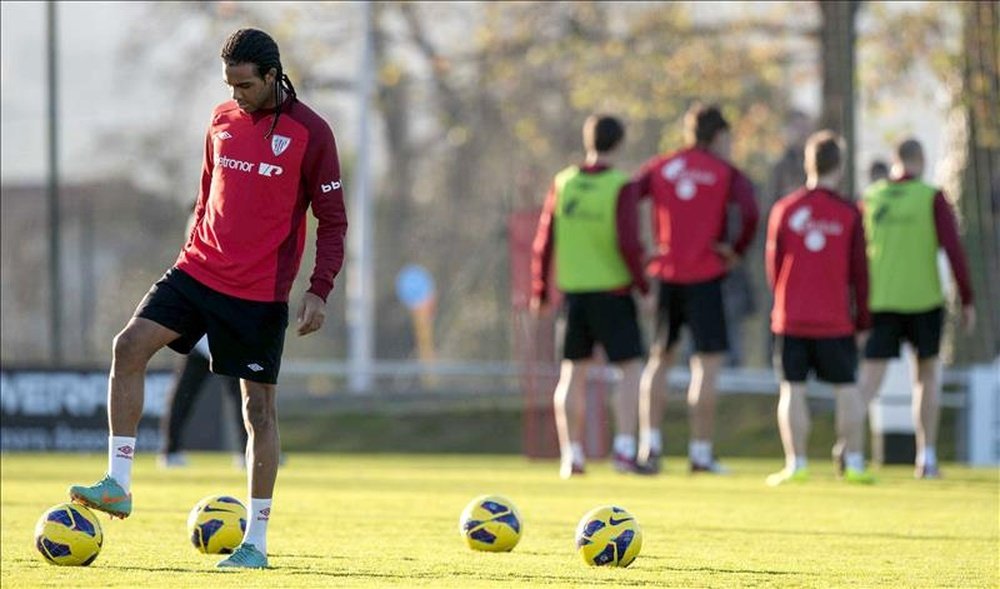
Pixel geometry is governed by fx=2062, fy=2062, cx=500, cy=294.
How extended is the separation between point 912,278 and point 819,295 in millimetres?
1184

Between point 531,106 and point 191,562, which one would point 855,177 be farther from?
point 191,562

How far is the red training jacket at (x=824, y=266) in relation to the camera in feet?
43.7

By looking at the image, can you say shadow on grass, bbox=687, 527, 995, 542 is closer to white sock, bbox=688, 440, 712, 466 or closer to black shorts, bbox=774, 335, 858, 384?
black shorts, bbox=774, 335, 858, 384

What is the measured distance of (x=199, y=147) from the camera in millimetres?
25875

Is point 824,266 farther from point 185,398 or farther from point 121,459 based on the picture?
point 121,459

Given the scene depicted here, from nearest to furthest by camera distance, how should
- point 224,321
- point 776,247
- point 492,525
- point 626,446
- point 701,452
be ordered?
point 224,321 < point 492,525 < point 776,247 < point 626,446 < point 701,452

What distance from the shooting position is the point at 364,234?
24.8 m

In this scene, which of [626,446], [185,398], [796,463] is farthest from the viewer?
[185,398]

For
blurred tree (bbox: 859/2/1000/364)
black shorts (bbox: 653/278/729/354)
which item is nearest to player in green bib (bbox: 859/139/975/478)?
black shorts (bbox: 653/278/729/354)

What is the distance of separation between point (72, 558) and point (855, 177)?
45.2ft

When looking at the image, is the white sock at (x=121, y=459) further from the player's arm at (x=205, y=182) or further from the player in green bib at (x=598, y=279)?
the player in green bib at (x=598, y=279)

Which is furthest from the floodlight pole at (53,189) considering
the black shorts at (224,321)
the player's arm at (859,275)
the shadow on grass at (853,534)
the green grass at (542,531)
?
the black shorts at (224,321)

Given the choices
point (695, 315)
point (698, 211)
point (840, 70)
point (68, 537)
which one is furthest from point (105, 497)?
point (840, 70)

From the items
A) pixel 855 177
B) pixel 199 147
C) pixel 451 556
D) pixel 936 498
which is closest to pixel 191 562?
pixel 451 556
